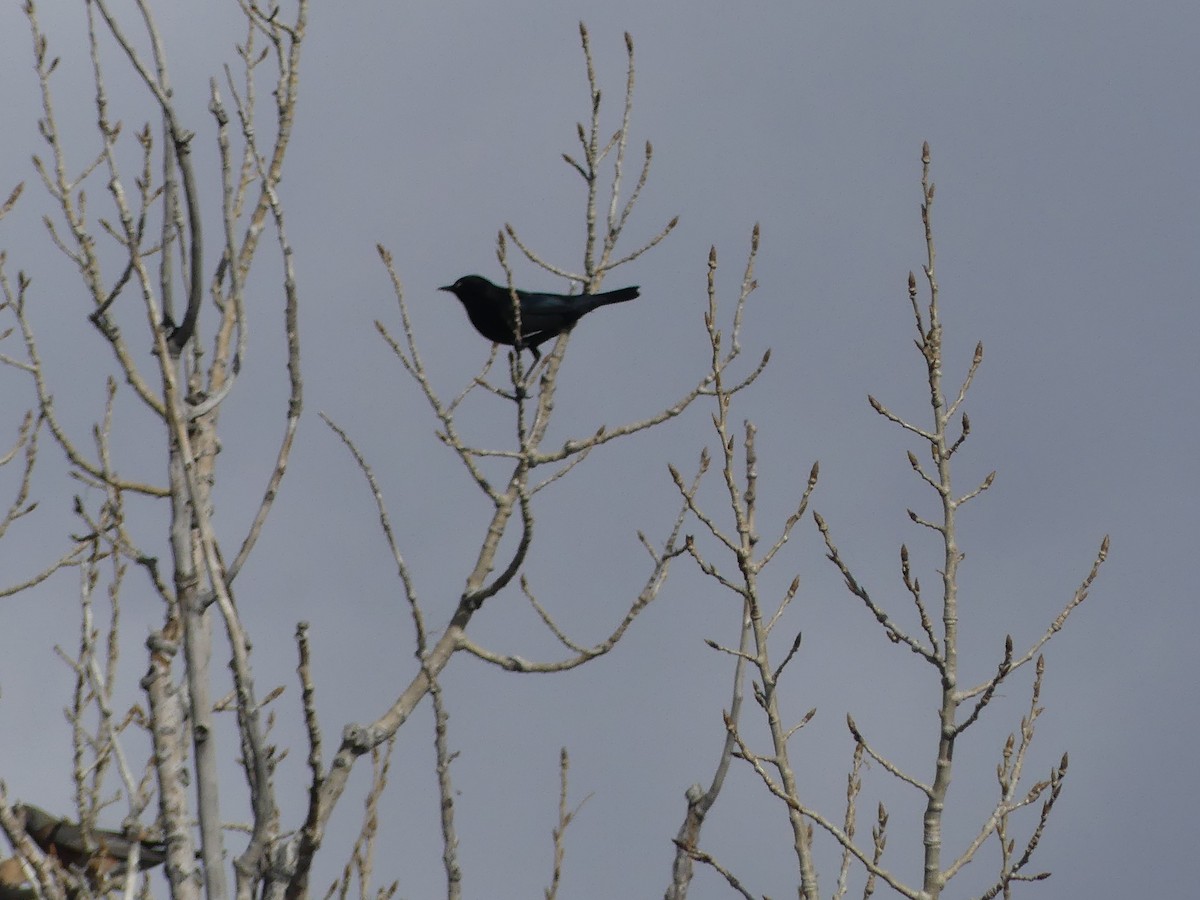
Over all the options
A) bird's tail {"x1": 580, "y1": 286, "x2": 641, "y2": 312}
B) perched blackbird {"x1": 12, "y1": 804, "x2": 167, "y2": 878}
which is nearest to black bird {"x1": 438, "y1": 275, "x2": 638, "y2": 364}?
bird's tail {"x1": 580, "y1": 286, "x2": 641, "y2": 312}

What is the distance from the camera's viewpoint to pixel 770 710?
5293 mm

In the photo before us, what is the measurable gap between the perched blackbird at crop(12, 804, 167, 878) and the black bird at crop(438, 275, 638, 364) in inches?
122

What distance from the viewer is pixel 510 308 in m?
8.56

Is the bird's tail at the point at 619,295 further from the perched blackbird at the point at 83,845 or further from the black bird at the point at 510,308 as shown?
the perched blackbird at the point at 83,845

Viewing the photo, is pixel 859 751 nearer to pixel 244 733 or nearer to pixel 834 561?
pixel 834 561

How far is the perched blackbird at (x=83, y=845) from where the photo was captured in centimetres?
473

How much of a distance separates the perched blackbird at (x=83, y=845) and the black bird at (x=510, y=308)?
10.2 feet

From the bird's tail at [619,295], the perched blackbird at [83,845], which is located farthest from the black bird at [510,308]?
the perched blackbird at [83,845]

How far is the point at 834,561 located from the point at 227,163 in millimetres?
2792

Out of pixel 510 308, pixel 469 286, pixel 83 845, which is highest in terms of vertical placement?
pixel 469 286

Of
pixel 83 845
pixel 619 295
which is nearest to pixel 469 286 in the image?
pixel 619 295

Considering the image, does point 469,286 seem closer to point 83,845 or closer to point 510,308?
point 510,308

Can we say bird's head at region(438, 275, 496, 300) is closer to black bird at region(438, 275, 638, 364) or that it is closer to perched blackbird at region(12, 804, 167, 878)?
black bird at region(438, 275, 638, 364)

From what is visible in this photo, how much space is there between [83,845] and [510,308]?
442 centimetres
